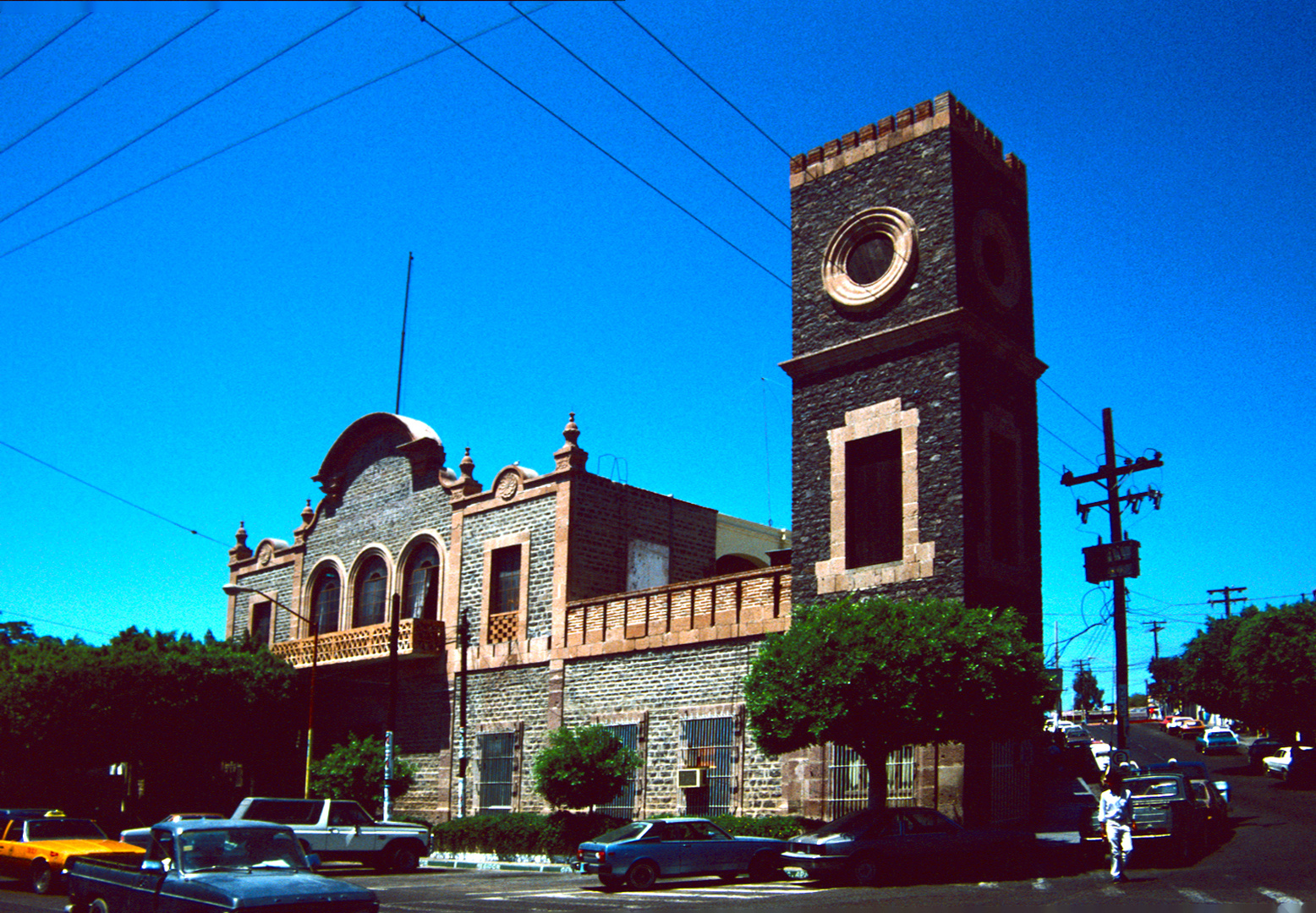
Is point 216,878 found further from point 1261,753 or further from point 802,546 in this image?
point 1261,753

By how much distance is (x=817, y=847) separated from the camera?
18.7 meters

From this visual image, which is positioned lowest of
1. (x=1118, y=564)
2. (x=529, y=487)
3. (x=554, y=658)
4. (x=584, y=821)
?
(x=584, y=821)

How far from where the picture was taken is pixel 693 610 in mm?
27859

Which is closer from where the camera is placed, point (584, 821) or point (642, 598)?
point (584, 821)

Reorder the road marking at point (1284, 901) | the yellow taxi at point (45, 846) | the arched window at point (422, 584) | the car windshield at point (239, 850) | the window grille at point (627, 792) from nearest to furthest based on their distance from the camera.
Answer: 1. the car windshield at point (239, 850)
2. the road marking at point (1284, 901)
3. the yellow taxi at point (45, 846)
4. the window grille at point (627, 792)
5. the arched window at point (422, 584)

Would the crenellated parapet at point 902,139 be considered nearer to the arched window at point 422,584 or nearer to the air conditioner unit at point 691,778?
the air conditioner unit at point 691,778

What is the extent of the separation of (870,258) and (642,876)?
14.3m

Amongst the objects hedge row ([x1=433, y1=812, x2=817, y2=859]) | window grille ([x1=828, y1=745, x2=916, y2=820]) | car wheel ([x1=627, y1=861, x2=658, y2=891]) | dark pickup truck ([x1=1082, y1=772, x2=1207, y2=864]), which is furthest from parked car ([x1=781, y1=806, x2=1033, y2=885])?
hedge row ([x1=433, y1=812, x2=817, y2=859])

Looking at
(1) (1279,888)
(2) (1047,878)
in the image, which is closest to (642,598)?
(2) (1047,878)

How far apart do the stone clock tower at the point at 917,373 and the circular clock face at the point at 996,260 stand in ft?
0.15

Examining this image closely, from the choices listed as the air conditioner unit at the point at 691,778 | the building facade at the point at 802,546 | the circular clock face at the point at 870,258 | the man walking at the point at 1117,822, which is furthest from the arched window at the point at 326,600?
the man walking at the point at 1117,822

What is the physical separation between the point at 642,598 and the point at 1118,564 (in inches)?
465

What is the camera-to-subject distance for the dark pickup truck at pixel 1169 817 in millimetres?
18953

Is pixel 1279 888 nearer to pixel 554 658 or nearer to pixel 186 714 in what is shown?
pixel 554 658
